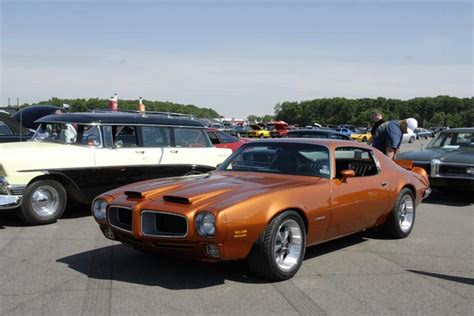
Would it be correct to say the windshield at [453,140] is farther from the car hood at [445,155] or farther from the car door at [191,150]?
the car door at [191,150]

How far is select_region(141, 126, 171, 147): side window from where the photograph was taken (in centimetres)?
898

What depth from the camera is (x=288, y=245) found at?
4980mm

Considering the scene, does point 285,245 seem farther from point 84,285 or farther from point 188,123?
point 188,123

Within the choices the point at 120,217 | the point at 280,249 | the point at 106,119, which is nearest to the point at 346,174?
the point at 280,249

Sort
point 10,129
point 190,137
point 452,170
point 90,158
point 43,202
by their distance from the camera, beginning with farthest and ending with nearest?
point 10,129, point 452,170, point 190,137, point 90,158, point 43,202

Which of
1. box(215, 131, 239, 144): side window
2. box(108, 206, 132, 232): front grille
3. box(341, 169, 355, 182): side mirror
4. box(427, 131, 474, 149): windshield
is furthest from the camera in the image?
box(215, 131, 239, 144): side window

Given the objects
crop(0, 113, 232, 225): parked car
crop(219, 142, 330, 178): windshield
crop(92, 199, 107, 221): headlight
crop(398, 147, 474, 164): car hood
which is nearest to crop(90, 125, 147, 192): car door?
crop(0, 113, 232, 225): parked car

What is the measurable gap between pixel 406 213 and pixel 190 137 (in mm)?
4356

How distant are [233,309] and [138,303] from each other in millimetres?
789

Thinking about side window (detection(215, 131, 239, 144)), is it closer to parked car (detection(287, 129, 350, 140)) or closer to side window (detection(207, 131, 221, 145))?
side window (detection(207, 131, 221, 145))

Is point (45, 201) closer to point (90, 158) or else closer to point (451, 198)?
point (90, 158)

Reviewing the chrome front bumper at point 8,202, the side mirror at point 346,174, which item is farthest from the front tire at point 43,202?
the side mirror at point 346,174

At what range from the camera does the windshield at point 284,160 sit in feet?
18.9

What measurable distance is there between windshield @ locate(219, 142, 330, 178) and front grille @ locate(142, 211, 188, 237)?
1565 mm
